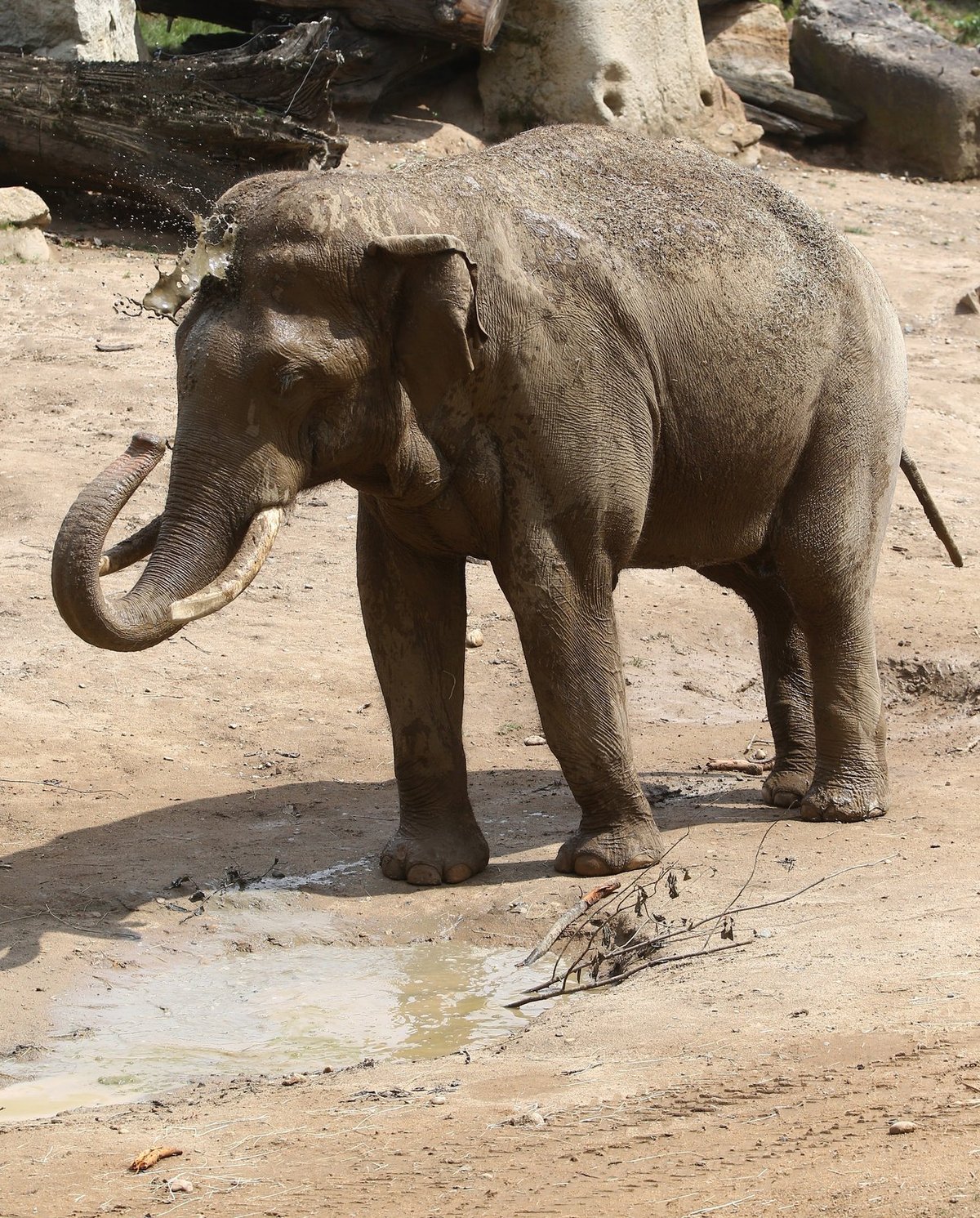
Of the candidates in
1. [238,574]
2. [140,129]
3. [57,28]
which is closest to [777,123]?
[57,28]

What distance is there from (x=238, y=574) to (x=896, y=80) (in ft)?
51.4

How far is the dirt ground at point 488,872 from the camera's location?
367cm

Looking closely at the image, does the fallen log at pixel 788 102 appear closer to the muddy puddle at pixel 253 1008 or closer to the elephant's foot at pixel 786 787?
the elephant's foot at pixel 786 787

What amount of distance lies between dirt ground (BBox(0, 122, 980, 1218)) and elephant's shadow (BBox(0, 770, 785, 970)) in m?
0.02

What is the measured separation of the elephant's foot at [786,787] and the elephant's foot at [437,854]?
4.72 feet

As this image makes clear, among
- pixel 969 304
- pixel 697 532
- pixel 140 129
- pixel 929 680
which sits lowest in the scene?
pixel 929 680

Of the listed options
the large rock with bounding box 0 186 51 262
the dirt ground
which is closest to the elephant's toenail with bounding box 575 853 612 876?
the dirt ground

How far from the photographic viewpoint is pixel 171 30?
18016 mm

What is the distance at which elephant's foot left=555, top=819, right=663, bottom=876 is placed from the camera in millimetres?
6086

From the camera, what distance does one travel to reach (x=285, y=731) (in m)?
8.28

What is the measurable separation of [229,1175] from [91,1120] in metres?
0.70

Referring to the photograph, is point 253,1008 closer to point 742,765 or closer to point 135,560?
point 135,560

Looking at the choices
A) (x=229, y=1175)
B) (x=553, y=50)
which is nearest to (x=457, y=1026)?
(x=229, y=1175)

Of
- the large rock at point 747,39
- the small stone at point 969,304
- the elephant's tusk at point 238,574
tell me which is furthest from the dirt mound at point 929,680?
the large rock at point 747,39
